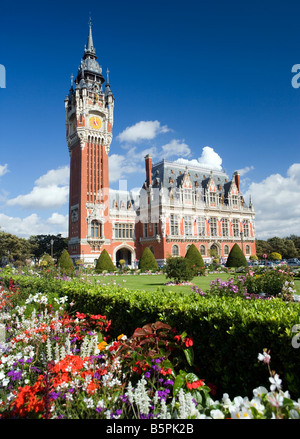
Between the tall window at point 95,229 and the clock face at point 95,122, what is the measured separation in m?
14.7

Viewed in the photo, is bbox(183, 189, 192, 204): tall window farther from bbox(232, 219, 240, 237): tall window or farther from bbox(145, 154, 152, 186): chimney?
bbox(232, 219, 240, 237): tall window

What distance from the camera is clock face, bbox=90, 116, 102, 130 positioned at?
4732 cm

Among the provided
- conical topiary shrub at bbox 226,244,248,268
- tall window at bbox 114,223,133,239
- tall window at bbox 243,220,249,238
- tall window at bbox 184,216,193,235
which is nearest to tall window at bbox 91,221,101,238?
tall window at bbox 114,223,133,239

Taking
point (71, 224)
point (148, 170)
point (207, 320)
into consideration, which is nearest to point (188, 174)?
point (148, 170)

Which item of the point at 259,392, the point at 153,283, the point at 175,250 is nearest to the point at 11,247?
the point at 175,250

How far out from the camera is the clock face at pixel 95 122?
47316mm

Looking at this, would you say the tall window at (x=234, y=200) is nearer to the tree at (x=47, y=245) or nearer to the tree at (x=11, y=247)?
the tree at (x=47, y=245)

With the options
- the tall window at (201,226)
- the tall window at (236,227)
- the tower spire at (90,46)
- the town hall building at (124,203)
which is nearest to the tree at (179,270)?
the town hall building at (124,203)

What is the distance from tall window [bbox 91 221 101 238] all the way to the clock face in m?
14.7

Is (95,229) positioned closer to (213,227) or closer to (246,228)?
(213,227)

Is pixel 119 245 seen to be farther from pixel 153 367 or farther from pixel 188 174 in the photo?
pixel 153 367

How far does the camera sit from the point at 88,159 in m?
46.3

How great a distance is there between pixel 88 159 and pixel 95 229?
10556 millimetres
